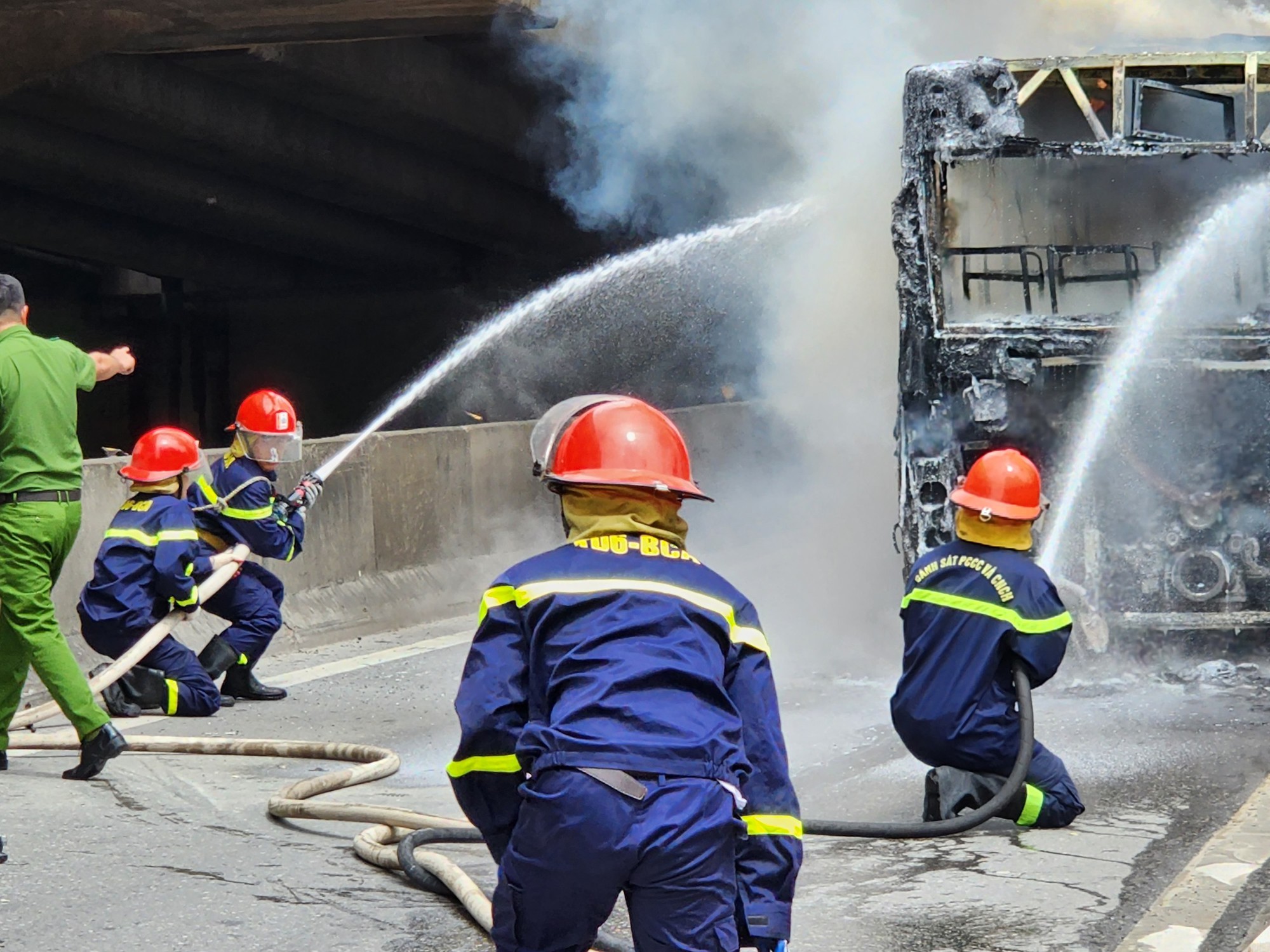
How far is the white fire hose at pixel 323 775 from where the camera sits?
187 inches

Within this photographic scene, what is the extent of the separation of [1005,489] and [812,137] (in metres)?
11.0

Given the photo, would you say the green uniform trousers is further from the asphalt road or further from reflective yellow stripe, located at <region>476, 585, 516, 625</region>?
reflective yellow stripe, located at <region>476, 585, 516, 625</region>

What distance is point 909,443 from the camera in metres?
7.95

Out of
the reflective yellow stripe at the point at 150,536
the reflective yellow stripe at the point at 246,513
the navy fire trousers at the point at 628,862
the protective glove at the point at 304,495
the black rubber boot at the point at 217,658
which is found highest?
the protective glove at the point at 304,495

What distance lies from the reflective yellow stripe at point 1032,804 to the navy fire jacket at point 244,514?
389cm

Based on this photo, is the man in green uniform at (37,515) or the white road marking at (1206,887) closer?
the white road marking at (1206,887)

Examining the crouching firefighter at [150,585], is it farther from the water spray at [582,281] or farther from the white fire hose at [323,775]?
the water spray at [582,281]

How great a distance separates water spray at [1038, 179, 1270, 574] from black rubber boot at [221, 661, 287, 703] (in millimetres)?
3526

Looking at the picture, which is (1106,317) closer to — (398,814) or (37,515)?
(398,814)

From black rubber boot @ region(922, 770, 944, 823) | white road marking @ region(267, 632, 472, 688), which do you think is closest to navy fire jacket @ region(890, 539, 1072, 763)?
black rubber boot @ region(922, 770, 944, 823)

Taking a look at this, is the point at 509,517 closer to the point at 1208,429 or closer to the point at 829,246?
the point at 829,246

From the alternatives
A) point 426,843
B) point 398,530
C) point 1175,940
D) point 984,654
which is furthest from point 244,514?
point 1175,940

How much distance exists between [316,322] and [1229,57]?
19.5 metres

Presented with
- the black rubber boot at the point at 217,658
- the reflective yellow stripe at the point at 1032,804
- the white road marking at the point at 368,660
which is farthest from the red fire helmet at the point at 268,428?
the reflective yellow stripe at the point at 1032,804
